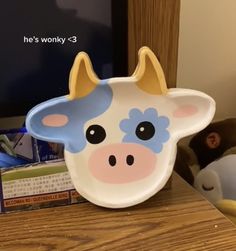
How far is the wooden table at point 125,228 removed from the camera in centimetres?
68

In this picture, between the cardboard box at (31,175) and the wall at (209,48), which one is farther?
the wall at (209,48)

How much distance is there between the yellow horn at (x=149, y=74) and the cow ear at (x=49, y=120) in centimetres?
11

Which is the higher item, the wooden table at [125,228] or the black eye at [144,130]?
the black eye at [144,130]

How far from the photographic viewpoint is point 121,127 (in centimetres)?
73

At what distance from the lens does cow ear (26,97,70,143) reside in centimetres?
69

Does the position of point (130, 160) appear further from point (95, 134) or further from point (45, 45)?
point (45, 45)

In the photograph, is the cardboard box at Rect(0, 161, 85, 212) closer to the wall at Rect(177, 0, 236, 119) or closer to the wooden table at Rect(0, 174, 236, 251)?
the wooden table at Rect(0, 174, 236, 251)

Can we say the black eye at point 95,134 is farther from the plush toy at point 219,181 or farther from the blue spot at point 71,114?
the plush toy at point 219,181

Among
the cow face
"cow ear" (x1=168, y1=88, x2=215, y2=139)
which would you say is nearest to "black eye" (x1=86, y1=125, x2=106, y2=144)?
the cow face

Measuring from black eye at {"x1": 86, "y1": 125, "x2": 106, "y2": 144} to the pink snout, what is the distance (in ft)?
0.05

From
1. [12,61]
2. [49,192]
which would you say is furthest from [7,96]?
[49,192]

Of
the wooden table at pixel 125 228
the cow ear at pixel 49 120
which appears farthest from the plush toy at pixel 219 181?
the cow ear at pixel 49 120

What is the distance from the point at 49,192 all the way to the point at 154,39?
11.2 inches

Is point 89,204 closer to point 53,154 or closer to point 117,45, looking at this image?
point 53,154
